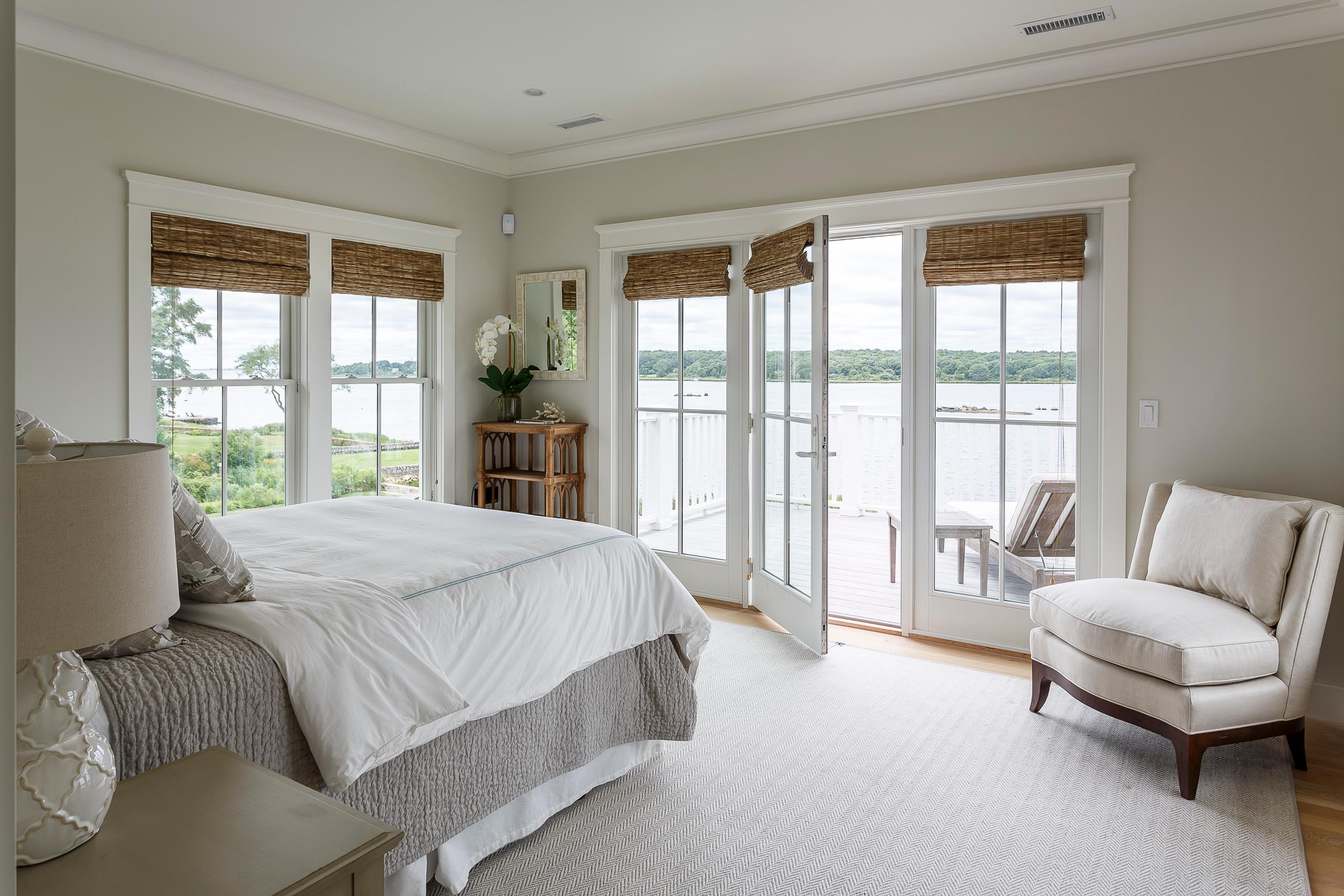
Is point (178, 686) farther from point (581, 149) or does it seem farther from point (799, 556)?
point (581, 149)

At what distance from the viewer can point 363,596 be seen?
6.17ft

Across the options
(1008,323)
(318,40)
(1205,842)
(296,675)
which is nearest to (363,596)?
(296,675)

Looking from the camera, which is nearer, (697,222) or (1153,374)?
(1153,374)

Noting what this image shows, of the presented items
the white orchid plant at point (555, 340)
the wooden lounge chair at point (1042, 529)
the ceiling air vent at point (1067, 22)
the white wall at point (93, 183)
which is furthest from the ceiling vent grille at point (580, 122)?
the wooden lounge chair at point (1042, 529)

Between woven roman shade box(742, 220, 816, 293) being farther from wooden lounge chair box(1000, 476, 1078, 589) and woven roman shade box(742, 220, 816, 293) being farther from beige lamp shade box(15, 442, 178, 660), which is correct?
beige lamp shade box(15, 442, 178, 660)

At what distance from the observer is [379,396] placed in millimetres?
4609

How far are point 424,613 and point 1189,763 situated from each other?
89.3 inches

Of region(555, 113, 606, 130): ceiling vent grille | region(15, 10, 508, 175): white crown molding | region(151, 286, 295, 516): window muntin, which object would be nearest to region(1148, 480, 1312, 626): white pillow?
region(555, 113, 606, 130): ceiling vent grille

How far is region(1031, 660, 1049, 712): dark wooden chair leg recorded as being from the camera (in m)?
3.10

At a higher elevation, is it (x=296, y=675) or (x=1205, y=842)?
(x=296, y=675)

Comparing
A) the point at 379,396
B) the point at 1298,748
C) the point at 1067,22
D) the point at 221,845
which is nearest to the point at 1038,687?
the point at 1298,748

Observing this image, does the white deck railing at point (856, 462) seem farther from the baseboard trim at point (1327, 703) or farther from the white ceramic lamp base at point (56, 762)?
the white ceramic lamp base at point (56, 762)

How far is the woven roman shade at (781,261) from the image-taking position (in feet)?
12.4

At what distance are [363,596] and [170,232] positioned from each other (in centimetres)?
258
